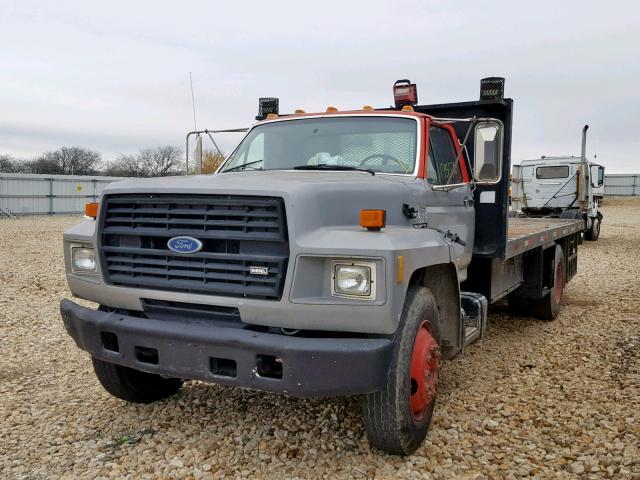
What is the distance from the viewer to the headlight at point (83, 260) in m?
3.71

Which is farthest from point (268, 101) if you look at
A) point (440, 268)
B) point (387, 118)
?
point (440, 268)

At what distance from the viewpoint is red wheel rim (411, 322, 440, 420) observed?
3443mm

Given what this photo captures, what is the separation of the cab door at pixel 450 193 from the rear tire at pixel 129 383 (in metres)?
2.28

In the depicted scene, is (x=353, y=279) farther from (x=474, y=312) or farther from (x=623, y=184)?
(x=623, y=184)

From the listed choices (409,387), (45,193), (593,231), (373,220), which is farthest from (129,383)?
(45,193)

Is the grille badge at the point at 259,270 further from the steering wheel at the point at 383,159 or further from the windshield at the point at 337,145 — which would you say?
the steering wheel at the point at 383,159

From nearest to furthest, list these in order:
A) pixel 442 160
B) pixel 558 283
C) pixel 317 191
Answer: pixel 317 191 → pixel 442 160 → pixel 558 283

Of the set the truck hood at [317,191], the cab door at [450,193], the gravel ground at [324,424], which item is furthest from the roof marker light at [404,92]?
the gravel ground at [324,424]

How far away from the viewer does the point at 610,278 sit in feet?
35.6

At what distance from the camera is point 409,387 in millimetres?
3318

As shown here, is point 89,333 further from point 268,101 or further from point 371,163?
point 268,101

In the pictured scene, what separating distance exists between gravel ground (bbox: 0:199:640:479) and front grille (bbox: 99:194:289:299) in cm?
106

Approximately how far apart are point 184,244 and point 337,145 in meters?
1.63

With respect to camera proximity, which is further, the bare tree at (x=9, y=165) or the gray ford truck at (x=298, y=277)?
the bare tree at (x=9, y=165)
